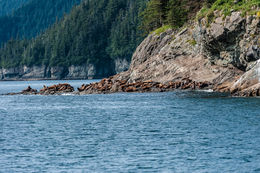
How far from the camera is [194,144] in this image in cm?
3183

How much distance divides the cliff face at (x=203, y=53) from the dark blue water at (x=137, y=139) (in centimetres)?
1461

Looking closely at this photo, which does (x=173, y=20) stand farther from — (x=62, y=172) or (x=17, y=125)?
(x=62, y=172)

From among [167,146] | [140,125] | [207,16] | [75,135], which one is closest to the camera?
[167,146]

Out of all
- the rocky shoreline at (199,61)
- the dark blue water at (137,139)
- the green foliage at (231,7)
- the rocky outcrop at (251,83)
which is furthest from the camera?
the green foliage at (231,7)

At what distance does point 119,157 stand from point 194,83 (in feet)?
172

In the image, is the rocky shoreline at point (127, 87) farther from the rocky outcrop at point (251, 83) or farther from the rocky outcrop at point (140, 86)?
the rocky outcrop at point (251, 83)

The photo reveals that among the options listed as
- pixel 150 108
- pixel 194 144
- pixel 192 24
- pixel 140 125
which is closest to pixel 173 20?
pixel 192 24

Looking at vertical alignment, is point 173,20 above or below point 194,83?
above

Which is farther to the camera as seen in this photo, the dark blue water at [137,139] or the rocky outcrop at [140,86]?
the rocky outcrop at [140,86]

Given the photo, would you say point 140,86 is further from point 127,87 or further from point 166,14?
point 166,14

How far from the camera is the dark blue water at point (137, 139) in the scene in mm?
26438

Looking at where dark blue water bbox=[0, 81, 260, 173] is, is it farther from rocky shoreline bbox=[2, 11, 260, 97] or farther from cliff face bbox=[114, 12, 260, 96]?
cliff face bbox=[114, 12, 260, 96]

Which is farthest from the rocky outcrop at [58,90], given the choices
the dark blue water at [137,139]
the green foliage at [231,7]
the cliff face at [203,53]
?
the dark blue water at [137,139]

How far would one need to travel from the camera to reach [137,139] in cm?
3450
